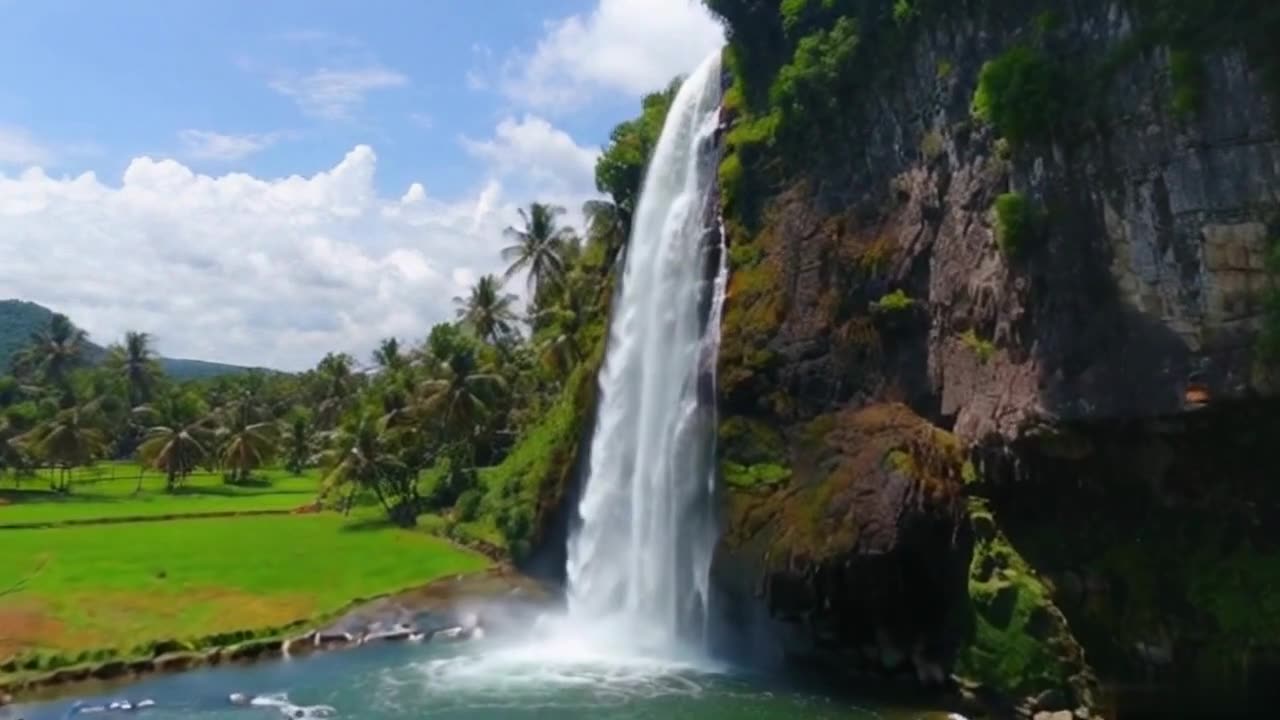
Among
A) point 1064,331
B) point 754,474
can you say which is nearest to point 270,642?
point 754,474

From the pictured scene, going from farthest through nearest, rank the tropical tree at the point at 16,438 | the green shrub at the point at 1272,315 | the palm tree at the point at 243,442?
the palm tree at the point at 243,442
the tropical tree at the point at 16,438
the green shrub at the point at 1272,315

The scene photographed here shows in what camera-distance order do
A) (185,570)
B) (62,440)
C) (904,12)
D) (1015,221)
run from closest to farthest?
(1015,221) < (904,12) < (185,570) < (62,440)

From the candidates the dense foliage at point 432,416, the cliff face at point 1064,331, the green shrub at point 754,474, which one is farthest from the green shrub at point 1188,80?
the dense foliage at point 432,416

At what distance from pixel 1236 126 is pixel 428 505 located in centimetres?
3778

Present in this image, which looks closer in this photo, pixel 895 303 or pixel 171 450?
pixel 895 303

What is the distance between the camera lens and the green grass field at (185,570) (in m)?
27.4

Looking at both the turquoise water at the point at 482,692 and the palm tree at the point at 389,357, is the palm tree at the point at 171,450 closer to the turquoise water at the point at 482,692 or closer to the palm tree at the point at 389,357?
the palm tree at the point at 389,357

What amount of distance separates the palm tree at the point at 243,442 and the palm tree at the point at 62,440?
26.2 feet

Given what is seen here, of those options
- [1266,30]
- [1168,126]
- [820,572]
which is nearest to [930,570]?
[820,572]

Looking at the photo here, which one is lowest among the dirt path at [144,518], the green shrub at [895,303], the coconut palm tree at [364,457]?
the dirt path at [144,518]

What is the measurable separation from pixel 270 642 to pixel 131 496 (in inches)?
1511

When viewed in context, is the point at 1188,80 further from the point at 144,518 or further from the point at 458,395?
the point at 144,518

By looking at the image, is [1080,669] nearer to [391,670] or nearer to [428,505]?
[391,670]

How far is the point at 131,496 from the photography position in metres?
60.2
